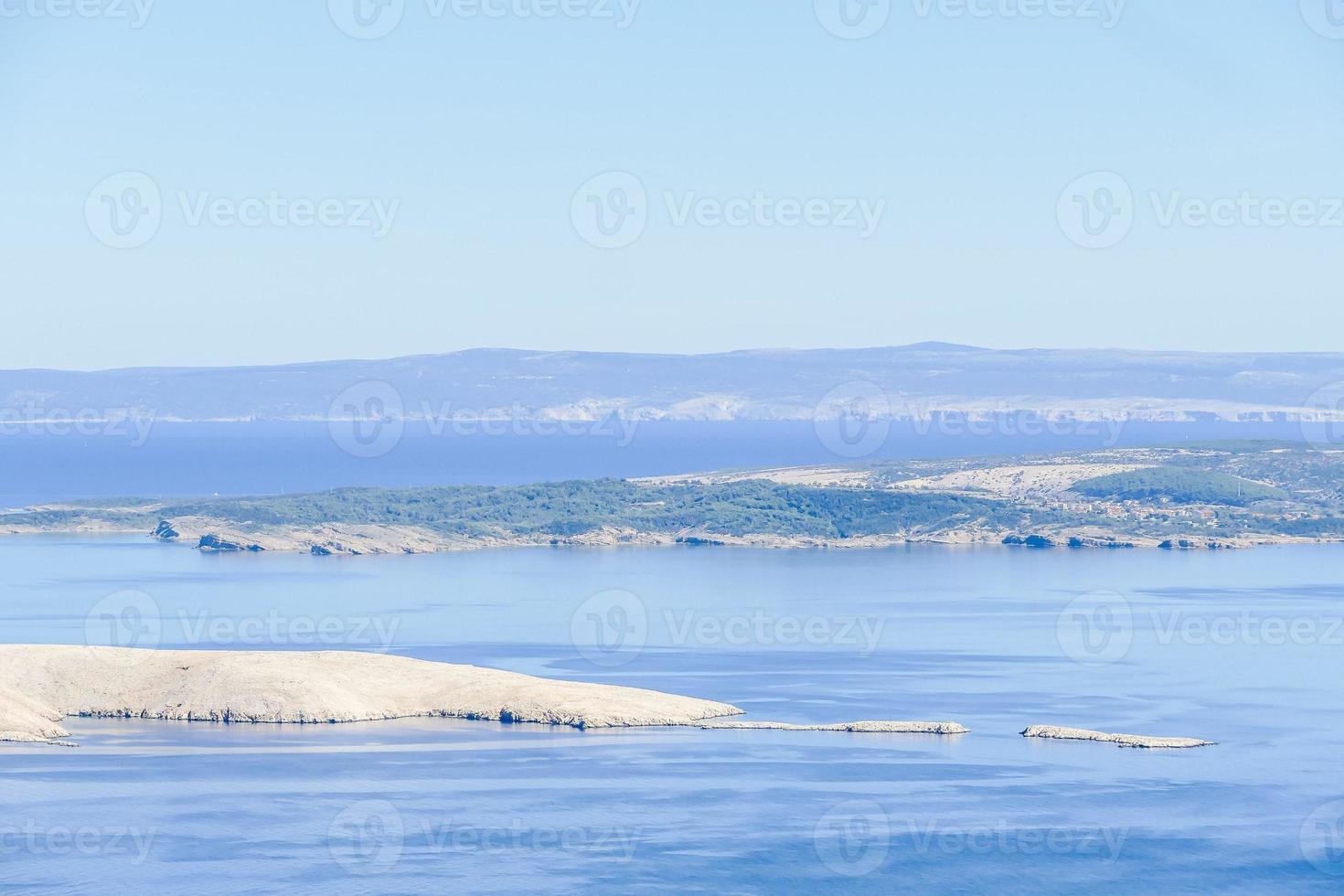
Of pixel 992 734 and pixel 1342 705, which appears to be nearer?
pixel 992 734

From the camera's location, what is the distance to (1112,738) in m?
61.1

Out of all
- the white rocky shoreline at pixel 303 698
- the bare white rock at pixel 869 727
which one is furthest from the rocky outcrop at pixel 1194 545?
the bare white rock at pixel 869 727

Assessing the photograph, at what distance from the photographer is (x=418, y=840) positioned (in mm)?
49656

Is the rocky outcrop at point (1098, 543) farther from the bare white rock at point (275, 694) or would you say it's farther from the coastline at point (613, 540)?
the bare white rock at point (275, 694)

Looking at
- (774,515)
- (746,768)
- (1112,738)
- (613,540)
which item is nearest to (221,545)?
(613,540)

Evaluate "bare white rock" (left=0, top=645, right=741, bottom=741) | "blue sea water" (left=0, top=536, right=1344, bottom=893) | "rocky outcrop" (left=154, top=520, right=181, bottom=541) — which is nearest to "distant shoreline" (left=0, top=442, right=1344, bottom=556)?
"rocky outcrop" (left=154, top=520, right=181, bottom=541)

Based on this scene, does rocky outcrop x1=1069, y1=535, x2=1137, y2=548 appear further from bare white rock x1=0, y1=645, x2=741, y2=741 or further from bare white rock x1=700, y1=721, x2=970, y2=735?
bare white rock x1=700, y1=721, x2=970, y2=735

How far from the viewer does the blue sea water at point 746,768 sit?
47594mm

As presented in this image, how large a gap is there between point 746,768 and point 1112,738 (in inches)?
454

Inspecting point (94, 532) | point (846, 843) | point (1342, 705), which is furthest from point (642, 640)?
point (94, 532)

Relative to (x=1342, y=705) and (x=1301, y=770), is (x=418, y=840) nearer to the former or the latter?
(x=1301, y=770)

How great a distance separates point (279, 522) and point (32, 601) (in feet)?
134

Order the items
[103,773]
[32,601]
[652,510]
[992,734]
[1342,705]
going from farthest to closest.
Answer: [652,510] → [32,601] → [1342,705] → [992,734] → [103,773]

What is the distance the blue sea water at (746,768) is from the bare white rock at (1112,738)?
2.07ft
